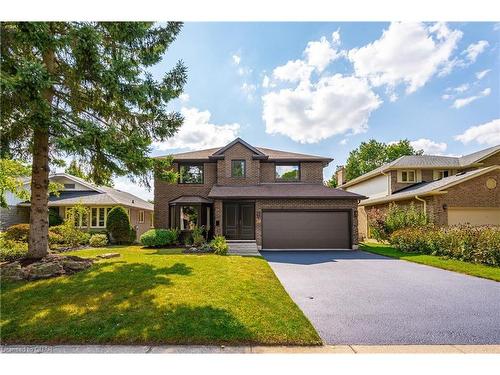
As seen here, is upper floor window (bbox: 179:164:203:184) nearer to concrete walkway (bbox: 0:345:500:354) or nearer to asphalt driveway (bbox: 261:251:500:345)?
asphalt driveway (bbox: 261:251:500:345)

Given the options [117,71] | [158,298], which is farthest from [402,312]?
[117,71]

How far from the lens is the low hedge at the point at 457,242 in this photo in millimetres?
10086

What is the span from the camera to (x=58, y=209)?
61.6 feet

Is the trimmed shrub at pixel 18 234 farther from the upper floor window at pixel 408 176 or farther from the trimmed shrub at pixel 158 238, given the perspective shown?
the upper floor window at pixel 408 176

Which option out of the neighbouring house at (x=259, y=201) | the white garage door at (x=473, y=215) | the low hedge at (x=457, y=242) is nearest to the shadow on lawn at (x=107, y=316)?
the neighbouring house at (x=259, y=201)

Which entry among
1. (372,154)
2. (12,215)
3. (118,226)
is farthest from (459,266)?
(372,154)

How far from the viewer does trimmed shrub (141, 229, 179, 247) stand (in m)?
14.6

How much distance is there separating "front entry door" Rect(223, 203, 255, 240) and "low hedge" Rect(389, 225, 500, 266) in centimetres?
846

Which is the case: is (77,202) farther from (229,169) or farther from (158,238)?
(229,169)

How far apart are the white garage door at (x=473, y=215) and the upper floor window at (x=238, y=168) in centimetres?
1339

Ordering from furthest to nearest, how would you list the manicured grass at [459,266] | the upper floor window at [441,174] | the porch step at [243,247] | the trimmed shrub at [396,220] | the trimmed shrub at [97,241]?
the upper floor window at [441,174], the trimmed shrub at [396,220], the trimmed shrub at [97,241], the porch step at [243,247], the manicured grass at [459,266]

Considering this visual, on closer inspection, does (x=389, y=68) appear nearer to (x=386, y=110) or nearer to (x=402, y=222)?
(x=386, y=110)

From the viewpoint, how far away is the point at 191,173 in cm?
1772

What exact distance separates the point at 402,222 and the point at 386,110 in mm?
8279
